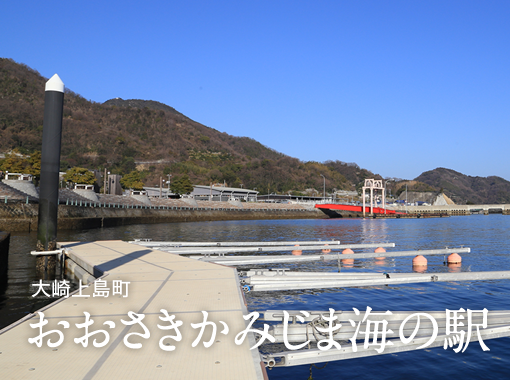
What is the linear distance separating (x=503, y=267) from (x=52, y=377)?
18.5 meters

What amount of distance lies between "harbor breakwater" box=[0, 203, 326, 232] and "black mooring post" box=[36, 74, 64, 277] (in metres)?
21.3

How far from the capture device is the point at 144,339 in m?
4.68

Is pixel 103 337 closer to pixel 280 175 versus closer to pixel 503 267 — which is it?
pixel 503 267

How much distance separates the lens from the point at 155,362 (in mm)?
3984

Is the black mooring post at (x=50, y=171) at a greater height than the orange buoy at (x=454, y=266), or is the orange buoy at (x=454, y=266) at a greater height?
the black mooring post at (x=50, y=171)

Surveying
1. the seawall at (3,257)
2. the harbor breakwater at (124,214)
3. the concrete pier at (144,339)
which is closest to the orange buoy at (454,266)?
the concrete pier at (144,339)

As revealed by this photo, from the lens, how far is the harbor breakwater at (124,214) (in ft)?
100

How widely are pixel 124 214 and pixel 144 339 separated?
47477 millimetres

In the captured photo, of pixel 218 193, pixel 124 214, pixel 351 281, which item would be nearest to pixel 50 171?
pixel 351 281

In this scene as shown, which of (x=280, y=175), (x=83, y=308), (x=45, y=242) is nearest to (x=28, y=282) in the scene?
(x=45, y=242)

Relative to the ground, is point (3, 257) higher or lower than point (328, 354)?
higher

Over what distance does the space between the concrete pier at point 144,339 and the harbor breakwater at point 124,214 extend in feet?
88.8

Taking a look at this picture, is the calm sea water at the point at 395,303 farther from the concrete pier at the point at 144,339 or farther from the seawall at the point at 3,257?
the concrete pier at the point at 144,339

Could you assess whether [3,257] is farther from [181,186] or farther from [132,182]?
[132,182]
